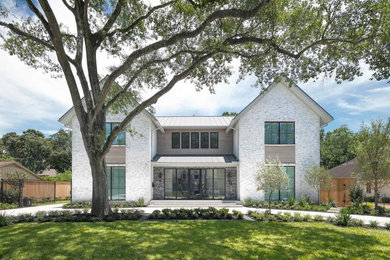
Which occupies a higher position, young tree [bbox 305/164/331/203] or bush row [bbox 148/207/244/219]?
young tree [bbox 305/164/331/203]

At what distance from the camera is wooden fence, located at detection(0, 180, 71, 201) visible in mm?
18719

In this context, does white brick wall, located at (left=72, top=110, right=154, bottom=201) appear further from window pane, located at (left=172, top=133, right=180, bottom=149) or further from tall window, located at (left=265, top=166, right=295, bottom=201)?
tall window, located at (left=265, top=166, right=295, bottom=201)

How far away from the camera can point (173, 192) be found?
20.5 meters

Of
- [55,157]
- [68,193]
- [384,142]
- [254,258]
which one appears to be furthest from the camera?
[55,157]

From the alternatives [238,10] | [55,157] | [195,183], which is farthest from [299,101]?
[55,157]

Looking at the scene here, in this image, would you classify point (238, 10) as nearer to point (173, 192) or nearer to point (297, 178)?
point (297, 178)

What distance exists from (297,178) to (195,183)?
7597 mm

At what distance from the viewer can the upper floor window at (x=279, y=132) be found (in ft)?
62.7

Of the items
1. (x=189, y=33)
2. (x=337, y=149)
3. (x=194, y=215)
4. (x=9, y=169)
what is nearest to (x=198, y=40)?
(x=189, y=33)

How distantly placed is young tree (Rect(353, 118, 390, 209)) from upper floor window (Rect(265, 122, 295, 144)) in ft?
14.7

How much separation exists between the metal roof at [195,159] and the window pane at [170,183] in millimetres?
1080

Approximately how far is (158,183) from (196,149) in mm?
4158

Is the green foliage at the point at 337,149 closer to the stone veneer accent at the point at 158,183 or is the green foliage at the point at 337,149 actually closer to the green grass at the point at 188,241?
Answer: the stone veneer accent at the point at 158,183

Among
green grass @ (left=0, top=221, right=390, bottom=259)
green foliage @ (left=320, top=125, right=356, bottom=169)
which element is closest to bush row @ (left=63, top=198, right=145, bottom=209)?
green grass @ (left=0, top=221, right=390, bottom=259)
